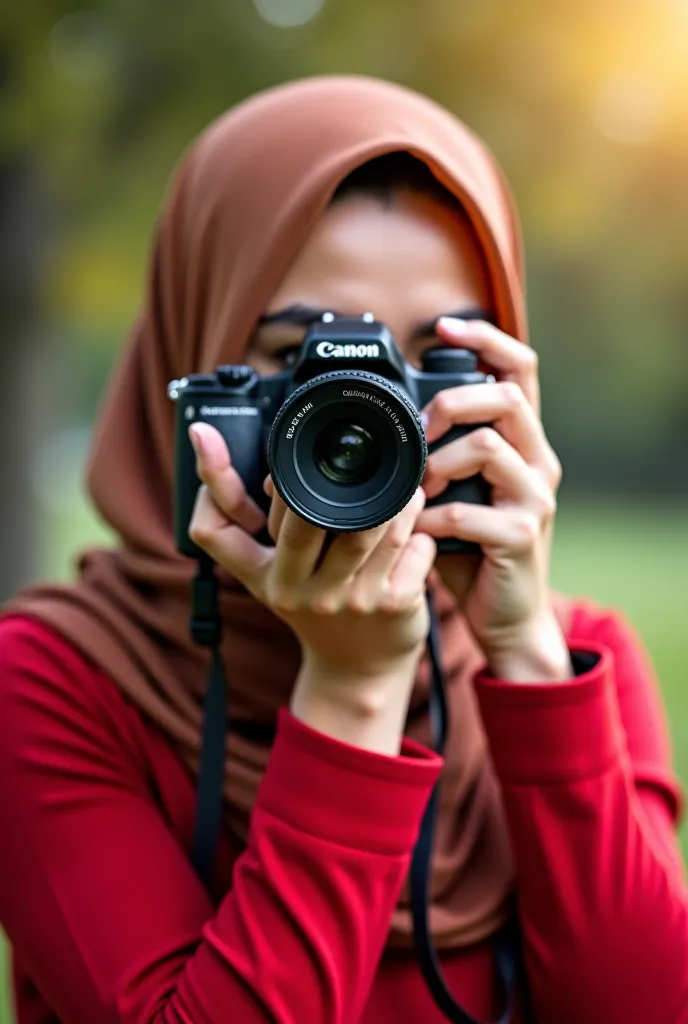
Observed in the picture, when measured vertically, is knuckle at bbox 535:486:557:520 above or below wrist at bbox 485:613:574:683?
above

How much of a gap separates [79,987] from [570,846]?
0.56 m

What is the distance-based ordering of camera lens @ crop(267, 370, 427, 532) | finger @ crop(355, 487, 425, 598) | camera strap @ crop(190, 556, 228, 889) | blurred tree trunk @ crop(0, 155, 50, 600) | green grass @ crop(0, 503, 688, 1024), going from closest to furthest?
camera lens @ crop(267, 370, 427, 532)
finger @ crop(355, 487, 425, 598)
camera strap @ crop(190, 556, 228, 889)
blurred tree trunk @ crop(0, 155, 50, 600)
green grass @ crop(0, 503, 688, 1024)

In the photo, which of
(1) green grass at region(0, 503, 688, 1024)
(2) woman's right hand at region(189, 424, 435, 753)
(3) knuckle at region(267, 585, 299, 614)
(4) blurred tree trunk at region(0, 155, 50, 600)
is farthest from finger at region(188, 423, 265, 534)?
(4) blurred tree trunk at region(0, 155, 50, 600)

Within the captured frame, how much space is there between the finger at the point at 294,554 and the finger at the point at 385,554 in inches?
2.3

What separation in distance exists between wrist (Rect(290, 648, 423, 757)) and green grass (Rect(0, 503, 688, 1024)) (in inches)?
80.2

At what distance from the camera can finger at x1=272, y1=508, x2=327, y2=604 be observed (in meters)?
1.25

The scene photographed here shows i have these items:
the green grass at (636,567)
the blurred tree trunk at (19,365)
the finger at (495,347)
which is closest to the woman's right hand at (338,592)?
the finger at (495,347)

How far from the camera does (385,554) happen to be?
4.33ft

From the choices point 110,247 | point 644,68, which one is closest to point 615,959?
point 644,68

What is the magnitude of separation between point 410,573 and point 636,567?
432 inches

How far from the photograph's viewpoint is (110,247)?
15.0 ft

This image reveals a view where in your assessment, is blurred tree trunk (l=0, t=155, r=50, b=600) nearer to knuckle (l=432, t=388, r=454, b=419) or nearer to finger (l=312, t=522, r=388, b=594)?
knuckle (l=432, t=388, r=454, b=419)

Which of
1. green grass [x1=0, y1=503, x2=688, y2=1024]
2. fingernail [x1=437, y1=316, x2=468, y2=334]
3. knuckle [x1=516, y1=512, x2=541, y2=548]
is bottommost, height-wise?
green grass [x1=0, y1=503, x2=688, y2=1024]

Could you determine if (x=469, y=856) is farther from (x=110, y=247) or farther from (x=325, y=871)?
(x=110, y=247)
